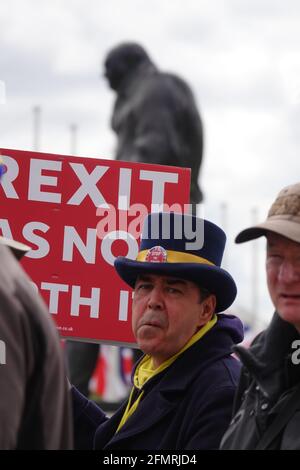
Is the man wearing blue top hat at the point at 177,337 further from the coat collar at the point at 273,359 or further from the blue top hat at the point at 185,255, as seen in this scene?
the coat collar at the point at 273,359

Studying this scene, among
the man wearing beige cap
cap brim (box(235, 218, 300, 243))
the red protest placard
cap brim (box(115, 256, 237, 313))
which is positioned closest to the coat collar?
the man wearing beige cap

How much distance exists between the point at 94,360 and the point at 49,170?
13.7 ft

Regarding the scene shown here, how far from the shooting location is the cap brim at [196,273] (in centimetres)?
421

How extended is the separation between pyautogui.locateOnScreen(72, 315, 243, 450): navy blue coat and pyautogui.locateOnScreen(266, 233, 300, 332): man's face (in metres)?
0.56

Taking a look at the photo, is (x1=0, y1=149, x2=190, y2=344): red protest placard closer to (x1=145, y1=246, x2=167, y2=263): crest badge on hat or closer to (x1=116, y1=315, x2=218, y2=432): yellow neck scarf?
(x1=116, y1=315, x2=218, y2=432): yellow neck scarf

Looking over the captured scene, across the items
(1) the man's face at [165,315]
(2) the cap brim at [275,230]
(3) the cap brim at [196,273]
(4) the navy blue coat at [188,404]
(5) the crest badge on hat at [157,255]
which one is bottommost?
(4) the navy blue coat at [188,404]

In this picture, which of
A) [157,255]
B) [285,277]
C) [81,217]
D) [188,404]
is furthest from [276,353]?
[81,217]

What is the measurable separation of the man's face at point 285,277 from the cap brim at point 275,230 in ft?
0.15

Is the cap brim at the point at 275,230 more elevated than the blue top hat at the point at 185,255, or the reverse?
the cap brim at the point at 275,230

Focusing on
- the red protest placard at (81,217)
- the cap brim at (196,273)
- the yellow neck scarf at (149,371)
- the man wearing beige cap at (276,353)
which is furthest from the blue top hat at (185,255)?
the man wearing beige cap at (276,353)

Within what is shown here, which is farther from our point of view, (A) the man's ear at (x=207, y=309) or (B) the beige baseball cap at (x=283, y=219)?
(A) the man's ear at (x=207, y=309)

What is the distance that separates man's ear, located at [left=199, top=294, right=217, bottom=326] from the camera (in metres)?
4.31

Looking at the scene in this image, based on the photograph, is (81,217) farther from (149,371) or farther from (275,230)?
(275,230)
